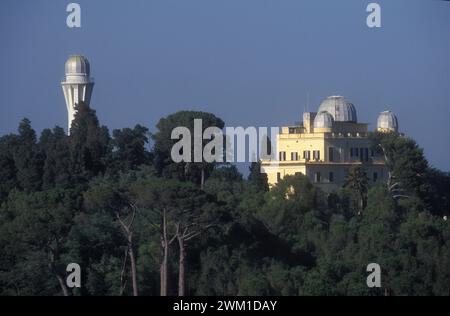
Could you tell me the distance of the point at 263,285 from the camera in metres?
44.9

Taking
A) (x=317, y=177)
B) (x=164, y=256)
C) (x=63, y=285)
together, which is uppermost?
(x=317, y=177)

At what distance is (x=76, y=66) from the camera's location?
80250mm

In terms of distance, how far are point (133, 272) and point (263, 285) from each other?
8.93ft

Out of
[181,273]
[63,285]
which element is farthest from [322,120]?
[63,285]

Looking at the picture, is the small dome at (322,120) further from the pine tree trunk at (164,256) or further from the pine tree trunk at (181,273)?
the pine tree trunk at (181,273)

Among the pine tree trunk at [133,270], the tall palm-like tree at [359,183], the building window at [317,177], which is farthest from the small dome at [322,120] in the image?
the pine tree trunk at [133,270]

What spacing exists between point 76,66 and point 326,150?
10.3m

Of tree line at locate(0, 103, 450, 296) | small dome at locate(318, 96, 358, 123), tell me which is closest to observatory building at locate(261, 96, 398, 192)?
small dome at locate(318, 96, 358, 123)

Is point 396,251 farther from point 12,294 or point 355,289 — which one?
point 12,294

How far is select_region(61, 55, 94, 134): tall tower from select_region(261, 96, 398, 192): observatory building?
26.9 ft

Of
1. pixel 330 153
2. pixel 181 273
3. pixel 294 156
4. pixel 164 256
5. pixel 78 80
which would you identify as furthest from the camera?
pixel 78 80

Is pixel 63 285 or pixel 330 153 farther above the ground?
pixel 330 153

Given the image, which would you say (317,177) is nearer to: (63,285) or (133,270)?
(133,270)
